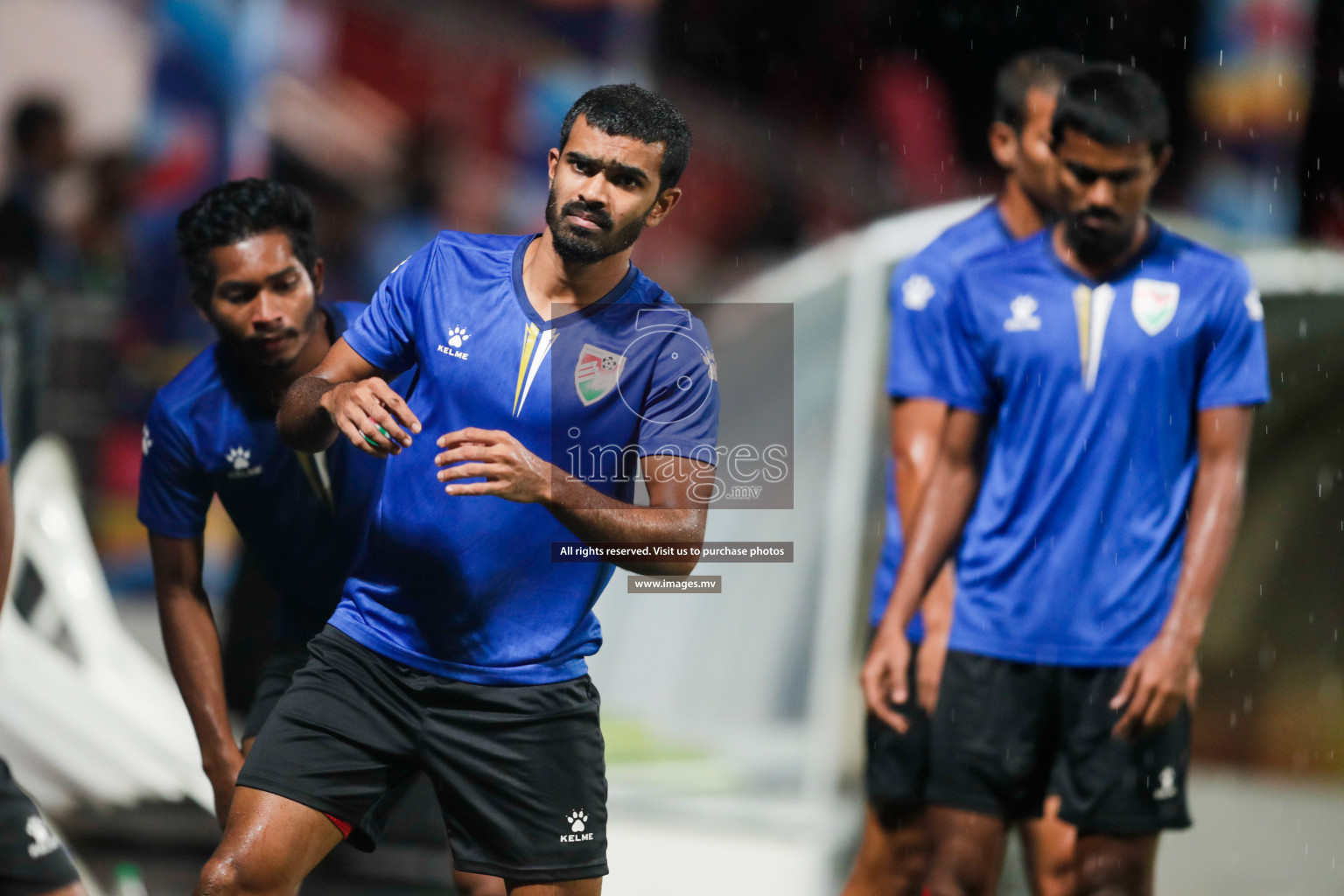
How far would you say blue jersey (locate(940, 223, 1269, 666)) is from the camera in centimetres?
332

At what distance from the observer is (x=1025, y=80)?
13.8 feet

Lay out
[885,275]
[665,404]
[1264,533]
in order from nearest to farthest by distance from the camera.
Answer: [665,404]
[885,275]
[1264,533]

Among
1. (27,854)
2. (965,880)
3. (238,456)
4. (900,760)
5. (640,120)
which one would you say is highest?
(640,120)

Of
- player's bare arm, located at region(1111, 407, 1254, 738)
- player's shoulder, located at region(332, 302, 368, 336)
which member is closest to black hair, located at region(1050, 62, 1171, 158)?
player's bare arm, located at region(1111, 407, 1254, 738)

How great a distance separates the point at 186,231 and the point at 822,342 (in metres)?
2.52

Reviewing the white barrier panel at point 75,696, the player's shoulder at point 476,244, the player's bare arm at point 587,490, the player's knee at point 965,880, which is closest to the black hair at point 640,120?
the player's shoulder at point 476,244

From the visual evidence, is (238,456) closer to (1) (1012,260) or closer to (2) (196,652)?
(2) (196,652)

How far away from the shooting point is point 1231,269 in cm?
338

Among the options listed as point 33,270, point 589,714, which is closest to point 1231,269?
point 589,714

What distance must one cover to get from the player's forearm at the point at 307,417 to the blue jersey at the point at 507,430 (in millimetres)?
140

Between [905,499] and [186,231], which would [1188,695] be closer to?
[905,499]

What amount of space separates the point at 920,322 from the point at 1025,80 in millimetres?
940

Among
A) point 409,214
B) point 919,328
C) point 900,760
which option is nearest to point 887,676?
point 900,760

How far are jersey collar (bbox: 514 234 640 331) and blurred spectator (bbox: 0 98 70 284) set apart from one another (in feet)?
14.9
